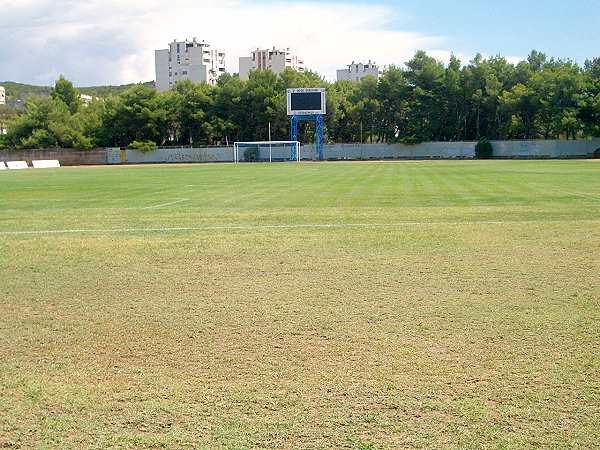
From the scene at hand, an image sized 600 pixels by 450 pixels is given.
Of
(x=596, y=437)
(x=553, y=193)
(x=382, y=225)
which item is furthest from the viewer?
(x=553, y=193)

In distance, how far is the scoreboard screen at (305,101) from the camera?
79438 mm

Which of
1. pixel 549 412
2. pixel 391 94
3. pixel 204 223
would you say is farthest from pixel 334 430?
pixel 391 94

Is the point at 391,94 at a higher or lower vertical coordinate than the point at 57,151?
higher

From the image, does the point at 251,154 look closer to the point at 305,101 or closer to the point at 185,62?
the point at 305,101

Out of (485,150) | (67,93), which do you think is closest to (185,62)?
(67,93)

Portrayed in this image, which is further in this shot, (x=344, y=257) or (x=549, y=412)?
(x=344, y=257)

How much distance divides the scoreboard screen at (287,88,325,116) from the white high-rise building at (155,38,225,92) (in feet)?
365

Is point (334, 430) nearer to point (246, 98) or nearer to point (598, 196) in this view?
point (598, 196)

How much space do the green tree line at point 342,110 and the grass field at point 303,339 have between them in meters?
77.9

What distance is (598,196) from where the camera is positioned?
20.1m

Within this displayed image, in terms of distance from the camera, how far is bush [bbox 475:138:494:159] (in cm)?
8275

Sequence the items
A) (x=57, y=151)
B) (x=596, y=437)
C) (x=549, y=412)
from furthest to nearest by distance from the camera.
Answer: (x=57, y=151) < (x=549, y=412) < (x=596, y=437)

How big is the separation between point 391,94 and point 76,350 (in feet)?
300

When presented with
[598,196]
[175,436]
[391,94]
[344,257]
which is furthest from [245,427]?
[391,94]
